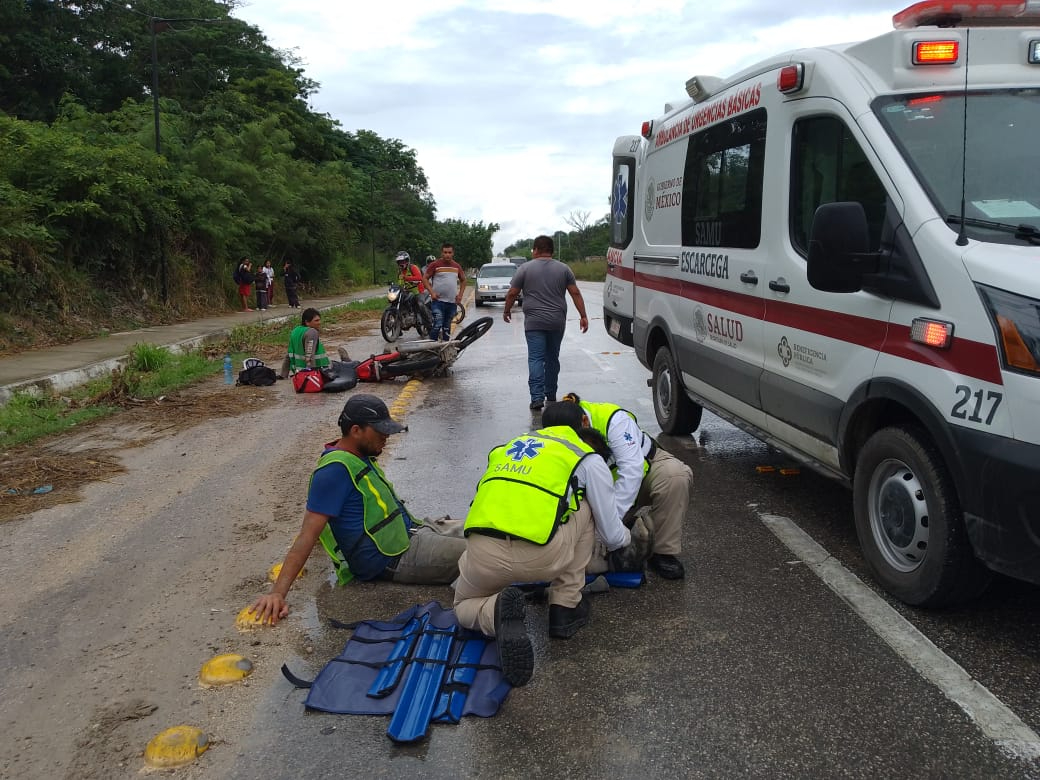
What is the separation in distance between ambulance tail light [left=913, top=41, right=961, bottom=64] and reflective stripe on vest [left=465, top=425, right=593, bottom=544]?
2412mm

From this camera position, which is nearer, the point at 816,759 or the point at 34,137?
the point at 816,759

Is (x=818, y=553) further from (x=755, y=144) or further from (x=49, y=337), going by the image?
(x=49, y=337)

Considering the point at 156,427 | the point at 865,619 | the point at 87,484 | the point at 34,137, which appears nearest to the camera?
the point at 865,619

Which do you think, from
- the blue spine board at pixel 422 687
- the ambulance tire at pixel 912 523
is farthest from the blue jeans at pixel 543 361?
the blue spine board at pixel 422 687

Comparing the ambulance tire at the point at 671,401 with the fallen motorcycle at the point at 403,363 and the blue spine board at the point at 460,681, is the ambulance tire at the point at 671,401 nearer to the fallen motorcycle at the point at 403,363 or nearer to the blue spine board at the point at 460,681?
the blue spine board at the point at 460,681

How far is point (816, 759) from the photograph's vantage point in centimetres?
268

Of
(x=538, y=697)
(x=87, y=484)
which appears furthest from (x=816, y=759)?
(x=87, y=484)

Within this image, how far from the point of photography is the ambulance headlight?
9.64 feet

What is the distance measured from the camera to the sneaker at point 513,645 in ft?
10.1

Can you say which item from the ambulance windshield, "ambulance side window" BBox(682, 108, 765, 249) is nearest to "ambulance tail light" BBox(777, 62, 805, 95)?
"ambulance side window" BBox(682, 108, 765, 249)

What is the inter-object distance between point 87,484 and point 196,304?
16.9m

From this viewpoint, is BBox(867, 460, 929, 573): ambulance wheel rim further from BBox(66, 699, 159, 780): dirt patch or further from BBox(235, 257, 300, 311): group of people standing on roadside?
BBox(235, 257, 300, 311): group of people standing on roadside

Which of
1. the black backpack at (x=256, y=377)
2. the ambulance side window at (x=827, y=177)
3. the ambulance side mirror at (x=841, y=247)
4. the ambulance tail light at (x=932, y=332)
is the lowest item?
the black backpack at (x=256, y=377)

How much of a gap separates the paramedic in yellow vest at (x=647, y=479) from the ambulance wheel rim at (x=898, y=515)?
0.88 metres
